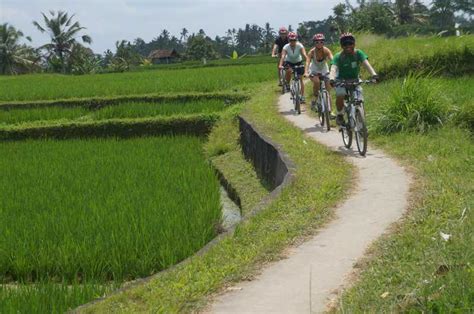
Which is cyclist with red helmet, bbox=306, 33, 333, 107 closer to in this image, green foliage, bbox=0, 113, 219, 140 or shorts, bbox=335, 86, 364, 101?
shorts, bbox=335, 86, 364, 101

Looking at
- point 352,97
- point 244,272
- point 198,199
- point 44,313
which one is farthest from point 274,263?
point 352,97

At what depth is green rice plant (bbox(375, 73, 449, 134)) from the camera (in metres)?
7.78

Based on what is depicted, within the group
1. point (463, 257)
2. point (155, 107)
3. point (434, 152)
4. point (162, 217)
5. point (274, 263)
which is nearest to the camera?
point (463, 257)

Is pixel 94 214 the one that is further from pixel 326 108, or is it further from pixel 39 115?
pixel 39 115

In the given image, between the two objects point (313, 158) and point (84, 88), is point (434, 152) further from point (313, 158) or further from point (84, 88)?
point (84, 88)

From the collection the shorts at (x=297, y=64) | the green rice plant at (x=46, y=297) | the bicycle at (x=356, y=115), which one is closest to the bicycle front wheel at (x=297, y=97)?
the shorts at (x=297, y=64)

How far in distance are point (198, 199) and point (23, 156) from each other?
5.38m

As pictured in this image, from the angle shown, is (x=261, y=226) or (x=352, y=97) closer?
(x=261, y=226)

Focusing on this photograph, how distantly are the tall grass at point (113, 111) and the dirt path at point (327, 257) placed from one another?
8041 millimetres

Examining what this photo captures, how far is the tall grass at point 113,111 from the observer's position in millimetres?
13758

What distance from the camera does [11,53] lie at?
4228 cm

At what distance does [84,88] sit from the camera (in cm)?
1855

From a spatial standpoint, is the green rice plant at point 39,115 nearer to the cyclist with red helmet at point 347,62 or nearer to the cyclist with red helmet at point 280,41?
the cyclist with red helmet at point 280,41

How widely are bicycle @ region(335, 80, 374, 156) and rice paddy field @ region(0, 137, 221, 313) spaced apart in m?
1.68
